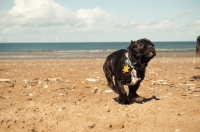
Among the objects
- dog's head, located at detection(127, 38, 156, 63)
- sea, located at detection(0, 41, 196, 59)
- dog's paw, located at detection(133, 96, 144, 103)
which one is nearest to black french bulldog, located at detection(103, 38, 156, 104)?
dog's head, located at detection(127, 38, 156, 63)

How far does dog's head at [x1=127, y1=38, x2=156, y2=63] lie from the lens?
5352mm

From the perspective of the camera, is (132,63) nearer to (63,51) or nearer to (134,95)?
(134,95)

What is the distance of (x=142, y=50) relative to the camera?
5426 mm

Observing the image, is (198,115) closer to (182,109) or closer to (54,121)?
(182,109)

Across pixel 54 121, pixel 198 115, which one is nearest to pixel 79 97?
pixel 54 121

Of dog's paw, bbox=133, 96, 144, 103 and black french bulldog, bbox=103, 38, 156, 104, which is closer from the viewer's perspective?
black french bulldog, bbox=103, 38, 156, 104

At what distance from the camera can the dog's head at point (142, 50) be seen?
211 inches

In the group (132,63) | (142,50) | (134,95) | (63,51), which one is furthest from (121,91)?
(63,51)

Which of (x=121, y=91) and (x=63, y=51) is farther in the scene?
(x=63, y=51)

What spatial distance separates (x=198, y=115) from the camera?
5117mm

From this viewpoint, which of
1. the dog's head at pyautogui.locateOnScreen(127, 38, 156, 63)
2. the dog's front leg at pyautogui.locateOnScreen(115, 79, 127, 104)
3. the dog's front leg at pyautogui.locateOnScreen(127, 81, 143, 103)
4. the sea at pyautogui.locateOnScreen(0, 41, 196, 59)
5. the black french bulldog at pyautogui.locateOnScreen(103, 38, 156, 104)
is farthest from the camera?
the sea at pyautogui.locateOnScreen(0, 41, 196, 59)

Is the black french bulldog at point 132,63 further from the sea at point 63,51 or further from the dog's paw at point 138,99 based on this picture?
the sea at point 63,51

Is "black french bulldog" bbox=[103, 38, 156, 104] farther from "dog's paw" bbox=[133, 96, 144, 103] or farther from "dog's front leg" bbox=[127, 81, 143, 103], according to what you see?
"dog's paw" bbox=[133, 96, 144, 103]

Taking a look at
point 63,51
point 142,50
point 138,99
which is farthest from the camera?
point 63,51
